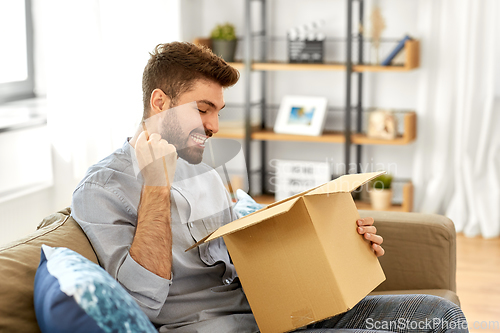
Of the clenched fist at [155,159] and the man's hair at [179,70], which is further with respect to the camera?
the man's hair at [179,70]

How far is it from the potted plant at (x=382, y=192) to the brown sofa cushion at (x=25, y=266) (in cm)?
225

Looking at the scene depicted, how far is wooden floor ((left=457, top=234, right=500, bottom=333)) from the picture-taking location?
204cm

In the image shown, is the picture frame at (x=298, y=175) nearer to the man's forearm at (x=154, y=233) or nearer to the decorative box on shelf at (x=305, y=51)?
the decorative box on shelf at (x=305, y=51)

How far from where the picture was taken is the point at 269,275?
1.08 metres

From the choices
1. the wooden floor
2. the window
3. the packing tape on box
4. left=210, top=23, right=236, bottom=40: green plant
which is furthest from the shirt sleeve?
left=210, top=23, right=236, bottom=40: green plant

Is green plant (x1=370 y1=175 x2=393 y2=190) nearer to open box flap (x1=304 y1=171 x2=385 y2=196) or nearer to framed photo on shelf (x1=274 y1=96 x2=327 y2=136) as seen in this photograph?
framed photo on shelf (x1=274 y1=96 x2=327 y2=136)

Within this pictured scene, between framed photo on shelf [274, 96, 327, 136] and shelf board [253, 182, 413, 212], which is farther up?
framed photo on shelf [274, 96, 327, 136]

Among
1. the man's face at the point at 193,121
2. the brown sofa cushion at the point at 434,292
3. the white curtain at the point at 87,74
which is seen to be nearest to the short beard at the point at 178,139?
the man's face at the point at 193,121

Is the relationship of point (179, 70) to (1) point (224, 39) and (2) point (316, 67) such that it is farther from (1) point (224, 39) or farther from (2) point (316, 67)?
(1) point (224, 39)

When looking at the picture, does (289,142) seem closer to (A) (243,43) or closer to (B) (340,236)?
(A) (243,43)

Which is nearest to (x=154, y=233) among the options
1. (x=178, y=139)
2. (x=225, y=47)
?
(x=178, y=139)

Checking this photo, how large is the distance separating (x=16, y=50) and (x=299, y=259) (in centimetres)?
208

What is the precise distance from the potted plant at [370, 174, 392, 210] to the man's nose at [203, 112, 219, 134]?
212 centimetres

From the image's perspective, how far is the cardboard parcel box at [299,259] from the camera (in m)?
1.03
